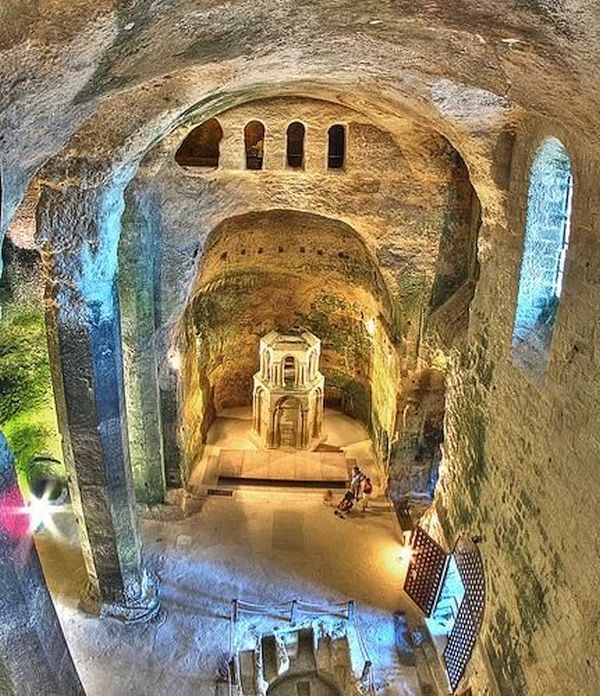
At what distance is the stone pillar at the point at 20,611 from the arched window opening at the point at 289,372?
30.8ft

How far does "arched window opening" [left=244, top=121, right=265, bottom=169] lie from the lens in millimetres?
11383

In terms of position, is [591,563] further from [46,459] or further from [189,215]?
[46,459]

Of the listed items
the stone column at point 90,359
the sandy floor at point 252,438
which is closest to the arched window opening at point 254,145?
the stone column at point 90,359

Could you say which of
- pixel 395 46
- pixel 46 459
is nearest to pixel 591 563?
pixel 395 46

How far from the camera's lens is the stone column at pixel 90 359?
27.5 feet

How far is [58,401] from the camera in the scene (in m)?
9.01

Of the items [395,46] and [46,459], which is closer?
[395,46]

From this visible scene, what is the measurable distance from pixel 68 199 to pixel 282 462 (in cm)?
866

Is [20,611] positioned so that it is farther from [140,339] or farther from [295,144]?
[295,144]

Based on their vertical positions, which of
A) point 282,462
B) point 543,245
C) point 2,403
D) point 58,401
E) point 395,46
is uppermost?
point 395,46

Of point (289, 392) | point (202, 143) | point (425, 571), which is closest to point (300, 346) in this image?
point (289, 392)

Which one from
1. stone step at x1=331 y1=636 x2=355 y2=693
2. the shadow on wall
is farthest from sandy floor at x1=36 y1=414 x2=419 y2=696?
the shadow on wall

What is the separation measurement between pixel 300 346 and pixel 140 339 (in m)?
4.51

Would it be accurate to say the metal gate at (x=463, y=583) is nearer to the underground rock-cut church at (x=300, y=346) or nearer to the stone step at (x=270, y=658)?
the underground rock-cut church at (x=300, y=346)
